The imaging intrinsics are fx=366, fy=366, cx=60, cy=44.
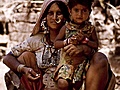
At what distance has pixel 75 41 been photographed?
6.84 ft

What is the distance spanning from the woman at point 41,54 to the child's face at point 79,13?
1.07 ft

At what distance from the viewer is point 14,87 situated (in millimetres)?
2453

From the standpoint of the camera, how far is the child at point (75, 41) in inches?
81.7

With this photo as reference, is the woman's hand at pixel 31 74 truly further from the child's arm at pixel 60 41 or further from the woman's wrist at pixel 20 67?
the child's arm at pixel 60 41

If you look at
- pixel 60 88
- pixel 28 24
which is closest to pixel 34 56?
pixel 60 88

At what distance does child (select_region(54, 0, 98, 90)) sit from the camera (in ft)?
6.81

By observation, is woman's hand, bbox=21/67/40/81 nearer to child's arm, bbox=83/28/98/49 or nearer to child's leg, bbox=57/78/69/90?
child's leg, bbox=57/78/69/90

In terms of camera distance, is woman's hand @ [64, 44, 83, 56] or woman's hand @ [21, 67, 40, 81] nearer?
woman's hand @ [64, 44, 83, 56]

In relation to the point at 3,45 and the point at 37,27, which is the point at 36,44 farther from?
the point at 3,45

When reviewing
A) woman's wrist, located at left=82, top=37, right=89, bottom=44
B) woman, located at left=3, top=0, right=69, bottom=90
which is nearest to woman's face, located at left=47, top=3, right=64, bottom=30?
woman, located at left=3, top=0, right=69, bottom=90

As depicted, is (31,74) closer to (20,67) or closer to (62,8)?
(20,67)

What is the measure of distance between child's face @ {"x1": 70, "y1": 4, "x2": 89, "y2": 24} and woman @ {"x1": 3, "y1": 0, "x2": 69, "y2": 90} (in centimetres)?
33

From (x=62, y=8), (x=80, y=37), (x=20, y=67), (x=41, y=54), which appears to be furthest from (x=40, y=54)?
(x=80, y=37)

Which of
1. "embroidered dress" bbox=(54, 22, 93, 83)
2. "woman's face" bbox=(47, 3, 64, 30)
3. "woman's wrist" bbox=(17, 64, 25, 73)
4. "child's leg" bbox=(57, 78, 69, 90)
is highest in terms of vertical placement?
"woman's face" bbox=(47, 3, 64, 30)
